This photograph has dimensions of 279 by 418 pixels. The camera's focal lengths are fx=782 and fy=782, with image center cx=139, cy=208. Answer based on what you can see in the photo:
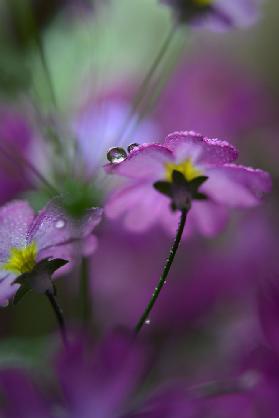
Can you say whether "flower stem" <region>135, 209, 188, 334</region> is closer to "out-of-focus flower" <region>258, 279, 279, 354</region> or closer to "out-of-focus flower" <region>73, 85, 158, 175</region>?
"out-of-focus flower" <region>258, 279, 279, 354</region>

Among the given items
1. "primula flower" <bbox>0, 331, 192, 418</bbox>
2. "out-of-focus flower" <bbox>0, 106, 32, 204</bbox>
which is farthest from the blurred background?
"primula flower" <bbox>0, 331, 192, 418</bbox>

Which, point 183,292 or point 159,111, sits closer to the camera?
point 183,292

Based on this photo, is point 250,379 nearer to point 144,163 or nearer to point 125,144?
point 144,163

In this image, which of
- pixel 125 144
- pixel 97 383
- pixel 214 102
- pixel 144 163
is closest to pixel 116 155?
pixel 144 163

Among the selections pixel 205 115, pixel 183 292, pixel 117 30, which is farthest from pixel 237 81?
pixel 183 292

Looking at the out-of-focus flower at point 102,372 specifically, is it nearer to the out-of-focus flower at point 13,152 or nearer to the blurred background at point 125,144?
the blurred background at point 125,144

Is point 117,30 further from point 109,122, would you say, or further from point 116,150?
point 116,150

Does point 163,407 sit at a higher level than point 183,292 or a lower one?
higher
